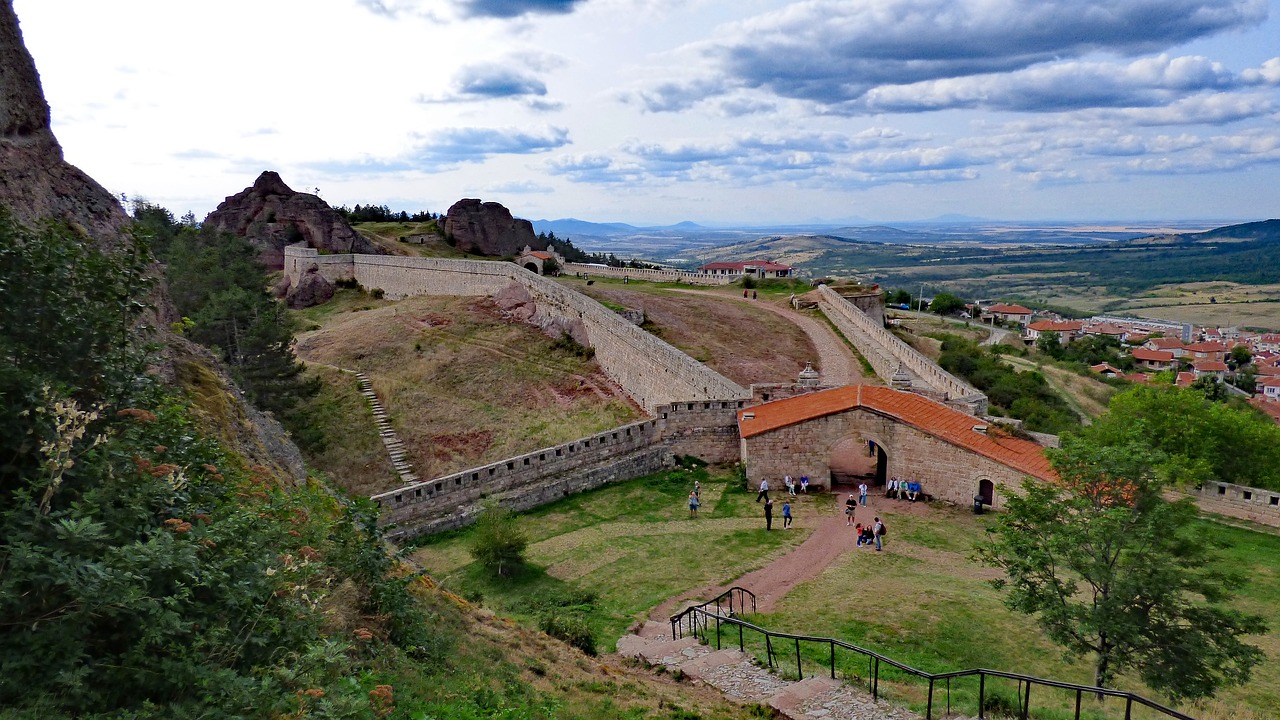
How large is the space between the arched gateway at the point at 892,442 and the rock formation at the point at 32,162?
1706 cm

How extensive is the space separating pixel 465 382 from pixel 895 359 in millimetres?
19699

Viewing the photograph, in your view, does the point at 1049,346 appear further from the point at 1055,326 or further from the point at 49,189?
the point at 49,189

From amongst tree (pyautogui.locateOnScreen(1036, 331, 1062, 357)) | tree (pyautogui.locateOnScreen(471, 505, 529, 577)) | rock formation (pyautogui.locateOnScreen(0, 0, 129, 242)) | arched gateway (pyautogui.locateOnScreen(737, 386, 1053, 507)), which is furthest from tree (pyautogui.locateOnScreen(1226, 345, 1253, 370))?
rock formation (pyautogui.locateOnScreen(0, 0, 129, 242))

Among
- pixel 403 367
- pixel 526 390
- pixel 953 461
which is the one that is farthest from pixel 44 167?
pixel 403 367

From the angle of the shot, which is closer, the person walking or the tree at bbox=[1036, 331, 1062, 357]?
the person walking

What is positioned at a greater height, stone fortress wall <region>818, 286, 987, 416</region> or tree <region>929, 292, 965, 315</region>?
stone fortress wall <region>818, 286, 987, 416</region>

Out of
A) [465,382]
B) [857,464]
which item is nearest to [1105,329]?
[857,464]

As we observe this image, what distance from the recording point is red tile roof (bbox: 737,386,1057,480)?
18789 mm

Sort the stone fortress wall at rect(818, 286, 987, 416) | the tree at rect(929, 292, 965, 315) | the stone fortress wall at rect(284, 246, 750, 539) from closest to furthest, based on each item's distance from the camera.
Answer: the stone fortress wall at rect(284, 246, 750, 539), the stone fortress wall at rect(818, 286, 987, 416), the tree at rect(929, 292, 965, 315)

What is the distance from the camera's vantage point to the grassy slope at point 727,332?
3094cm

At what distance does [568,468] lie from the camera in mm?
21719

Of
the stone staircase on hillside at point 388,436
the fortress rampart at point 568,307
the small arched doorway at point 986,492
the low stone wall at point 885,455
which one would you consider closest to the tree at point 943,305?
the fortress rampart at point 568,307

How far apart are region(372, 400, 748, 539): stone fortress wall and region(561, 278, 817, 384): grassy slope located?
6.08 meters

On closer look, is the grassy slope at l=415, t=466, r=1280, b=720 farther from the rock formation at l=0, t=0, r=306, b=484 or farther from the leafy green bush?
the rock formation at l=0, t=0, r=306, b=484
